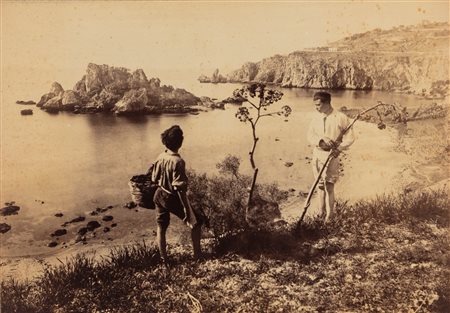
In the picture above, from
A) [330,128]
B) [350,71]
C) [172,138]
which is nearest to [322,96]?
[330,128]

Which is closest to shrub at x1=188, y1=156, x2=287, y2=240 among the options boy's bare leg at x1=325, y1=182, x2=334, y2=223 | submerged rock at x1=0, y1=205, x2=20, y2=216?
boy's bare leg at x1=325, y1=182, x2=334, y2=223

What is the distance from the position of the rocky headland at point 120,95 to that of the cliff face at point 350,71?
88 centimetres

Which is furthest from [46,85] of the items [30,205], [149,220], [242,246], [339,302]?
[339,302]

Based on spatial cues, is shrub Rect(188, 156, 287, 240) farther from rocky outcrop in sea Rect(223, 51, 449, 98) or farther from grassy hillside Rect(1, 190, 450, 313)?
rocky outcrop in sea Rect(223, 51, 449, 98)

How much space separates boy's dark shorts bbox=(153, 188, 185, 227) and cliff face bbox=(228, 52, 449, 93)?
8.04ft

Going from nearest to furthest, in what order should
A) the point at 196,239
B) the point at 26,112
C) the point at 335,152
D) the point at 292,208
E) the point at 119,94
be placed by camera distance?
the point at 196,239 < the point at 335,152 < the point at 119,94 < the point at 26,112 < the point at 292,208

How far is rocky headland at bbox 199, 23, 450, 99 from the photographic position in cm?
611

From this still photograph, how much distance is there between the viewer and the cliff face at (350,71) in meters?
6.18

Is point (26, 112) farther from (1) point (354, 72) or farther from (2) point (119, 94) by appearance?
(1) point (354, 72)

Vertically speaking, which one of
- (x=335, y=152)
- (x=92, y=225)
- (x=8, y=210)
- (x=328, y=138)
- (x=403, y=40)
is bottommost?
(x=92, y=225)

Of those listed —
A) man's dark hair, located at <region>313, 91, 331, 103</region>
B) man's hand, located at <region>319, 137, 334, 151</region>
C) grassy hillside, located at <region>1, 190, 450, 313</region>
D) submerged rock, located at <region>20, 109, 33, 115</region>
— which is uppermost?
man's dark hair, located at <region>313, 91, 331, 103</region>

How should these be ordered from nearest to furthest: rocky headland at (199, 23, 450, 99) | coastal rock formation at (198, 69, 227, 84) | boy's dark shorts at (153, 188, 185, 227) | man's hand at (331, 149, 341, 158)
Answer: boy's dark shorts at (153, 188, 185, 227), man's hand at (331, 149, 341, 158), rocky headland at (199, 23, 450, 99), coastal rock formation at (198, 69, 227, 84)

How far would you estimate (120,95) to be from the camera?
6.50 meters

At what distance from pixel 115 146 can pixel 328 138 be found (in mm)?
3891
